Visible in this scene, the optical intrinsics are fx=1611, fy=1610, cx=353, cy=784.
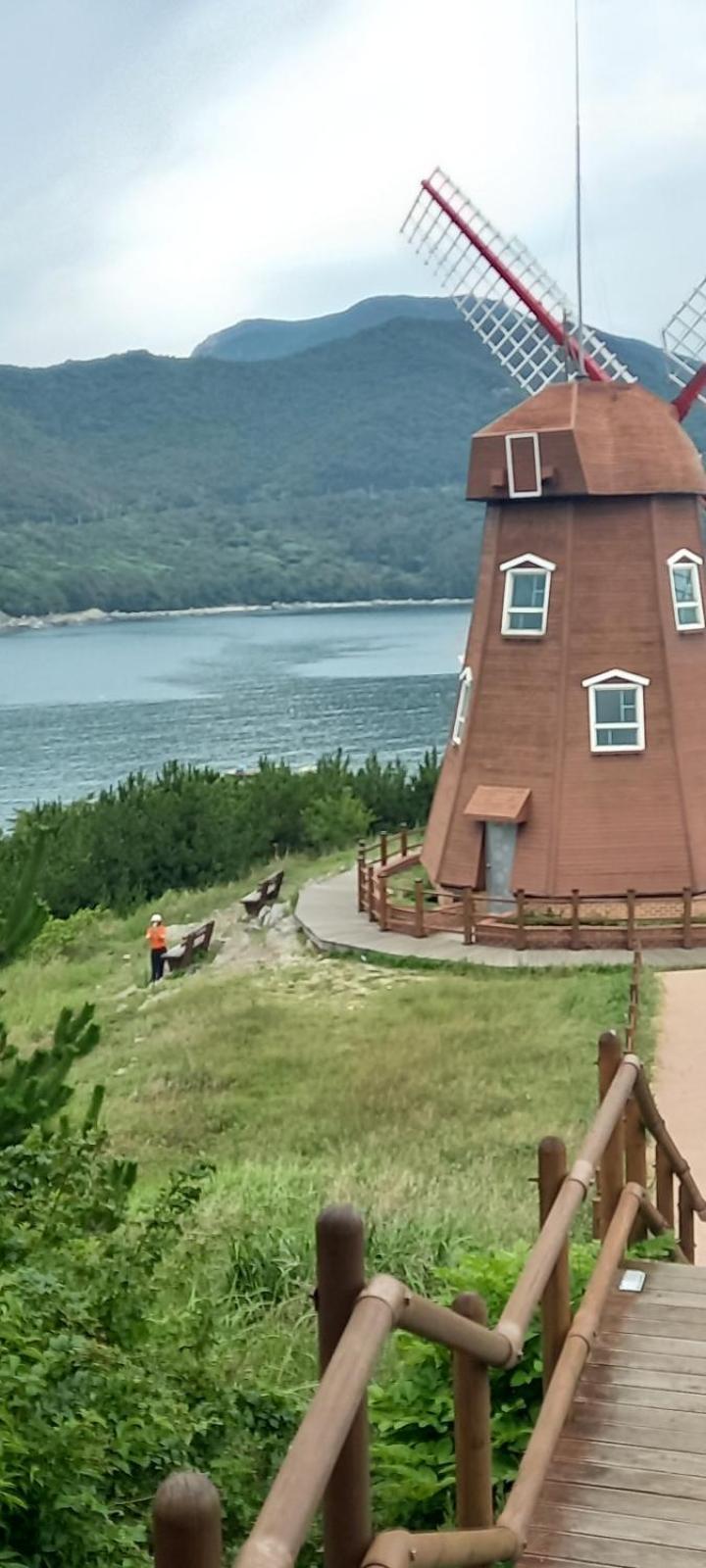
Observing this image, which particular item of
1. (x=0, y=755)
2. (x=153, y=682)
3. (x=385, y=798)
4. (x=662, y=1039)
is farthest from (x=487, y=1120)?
(x=153, y=682)

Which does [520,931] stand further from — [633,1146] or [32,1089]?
[633,1146]

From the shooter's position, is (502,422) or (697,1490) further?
(502,422)

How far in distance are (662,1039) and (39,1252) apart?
927 cm

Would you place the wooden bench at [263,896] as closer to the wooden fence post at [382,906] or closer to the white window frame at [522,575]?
the wooden fence post at [382,906]

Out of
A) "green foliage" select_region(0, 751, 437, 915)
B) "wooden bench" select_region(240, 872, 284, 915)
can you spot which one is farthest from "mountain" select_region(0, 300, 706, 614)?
"wooden bench" select_region(240, 872, 284, 915)

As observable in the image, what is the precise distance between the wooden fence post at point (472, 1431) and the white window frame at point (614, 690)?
15.4m

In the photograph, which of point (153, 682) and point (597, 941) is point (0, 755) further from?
point (597, 941)

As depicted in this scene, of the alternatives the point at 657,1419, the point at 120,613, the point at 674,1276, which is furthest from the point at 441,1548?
the point at 120,613

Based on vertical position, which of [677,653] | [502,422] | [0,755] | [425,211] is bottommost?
[0,755]

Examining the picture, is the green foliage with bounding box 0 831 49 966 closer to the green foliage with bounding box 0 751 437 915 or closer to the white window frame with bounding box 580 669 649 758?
the white window frame with bounding box 580 669 649 758

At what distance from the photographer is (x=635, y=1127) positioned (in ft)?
16.9

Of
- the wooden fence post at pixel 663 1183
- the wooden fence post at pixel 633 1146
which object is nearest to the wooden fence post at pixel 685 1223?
the wooden fence post at pixel 663 1183

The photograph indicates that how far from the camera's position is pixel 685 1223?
671 cm

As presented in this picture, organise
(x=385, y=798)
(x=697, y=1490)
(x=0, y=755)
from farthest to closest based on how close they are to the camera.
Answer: (x=0, y=755) → (x=385, y=798) → (x=697, y=1490)
